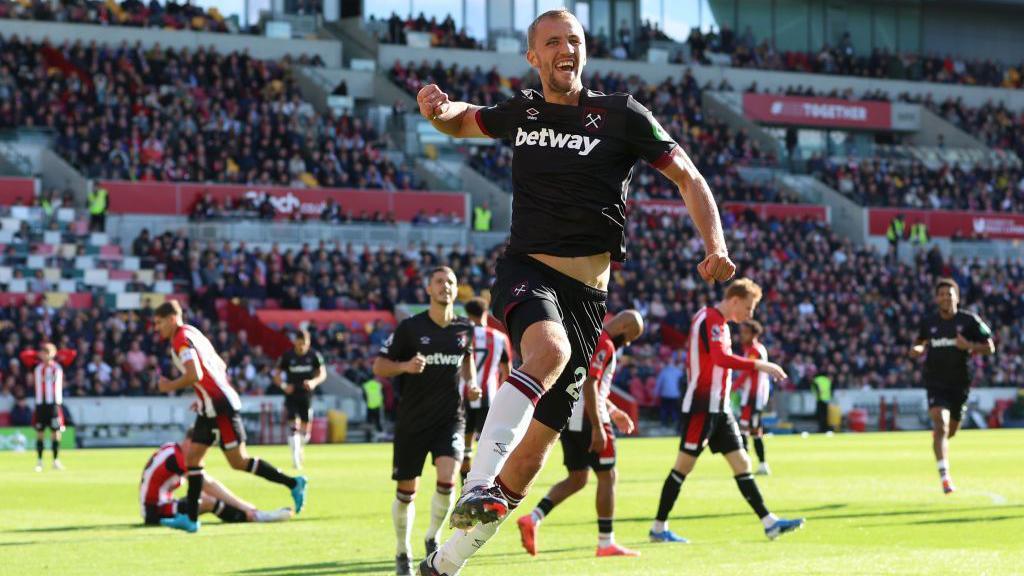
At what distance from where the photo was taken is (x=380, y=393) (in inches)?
1615

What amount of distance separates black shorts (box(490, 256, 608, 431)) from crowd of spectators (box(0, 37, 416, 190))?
41.0 meters

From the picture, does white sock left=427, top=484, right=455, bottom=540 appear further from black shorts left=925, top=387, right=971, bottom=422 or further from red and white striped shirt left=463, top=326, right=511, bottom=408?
black shorts left=925, top=387, right=971, bottom=422

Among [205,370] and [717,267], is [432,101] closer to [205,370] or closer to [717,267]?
[717,267]

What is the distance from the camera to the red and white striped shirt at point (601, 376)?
1420 centimetres

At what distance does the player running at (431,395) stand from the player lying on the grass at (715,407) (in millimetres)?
2575

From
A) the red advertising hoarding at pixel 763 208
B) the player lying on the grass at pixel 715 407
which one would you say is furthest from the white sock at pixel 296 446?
the red advertising hoarding at pixel 763 208

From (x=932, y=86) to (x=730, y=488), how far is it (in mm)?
52664

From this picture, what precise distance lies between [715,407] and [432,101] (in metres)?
7.92

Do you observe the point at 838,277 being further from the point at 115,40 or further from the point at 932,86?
the point at 115,40

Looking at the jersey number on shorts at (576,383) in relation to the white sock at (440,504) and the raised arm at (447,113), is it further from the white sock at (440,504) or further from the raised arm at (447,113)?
the white sock at (440,504)

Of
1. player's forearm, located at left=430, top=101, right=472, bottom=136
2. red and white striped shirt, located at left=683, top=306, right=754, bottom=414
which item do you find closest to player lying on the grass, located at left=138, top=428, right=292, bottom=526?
red and white striped shirt, located at left=683, top=306, right=754, bottom=414

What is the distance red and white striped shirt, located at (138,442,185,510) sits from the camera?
57.6ft

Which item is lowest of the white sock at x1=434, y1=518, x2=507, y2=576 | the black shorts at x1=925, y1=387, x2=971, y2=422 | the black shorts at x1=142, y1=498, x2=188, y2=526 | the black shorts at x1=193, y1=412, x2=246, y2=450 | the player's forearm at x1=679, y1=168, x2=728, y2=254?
the black shorts at x1=142, y1=498, x2=188, y2=526

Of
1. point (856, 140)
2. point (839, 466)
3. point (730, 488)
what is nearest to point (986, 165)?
point (856, 140)
